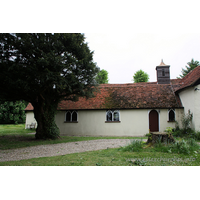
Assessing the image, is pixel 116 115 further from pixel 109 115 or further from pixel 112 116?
pixel 109 115

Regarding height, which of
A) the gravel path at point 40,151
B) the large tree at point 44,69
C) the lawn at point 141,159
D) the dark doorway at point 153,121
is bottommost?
the gravel path at point 40,151

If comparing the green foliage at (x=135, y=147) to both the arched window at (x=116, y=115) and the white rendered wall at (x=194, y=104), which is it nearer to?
the white rendered wall at (x=194, y=104)

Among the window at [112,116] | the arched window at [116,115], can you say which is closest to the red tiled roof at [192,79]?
the arched window at [116,115]

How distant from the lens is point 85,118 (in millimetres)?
18391

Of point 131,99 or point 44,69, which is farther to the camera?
point 131,99

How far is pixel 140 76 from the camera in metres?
42.7

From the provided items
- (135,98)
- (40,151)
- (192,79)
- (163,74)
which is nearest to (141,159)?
(40,151)

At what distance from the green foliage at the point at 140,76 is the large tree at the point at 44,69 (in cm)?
3009

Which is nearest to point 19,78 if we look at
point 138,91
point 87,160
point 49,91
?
point 49,91

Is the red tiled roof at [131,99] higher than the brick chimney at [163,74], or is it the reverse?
the brick chimney at [163,74]

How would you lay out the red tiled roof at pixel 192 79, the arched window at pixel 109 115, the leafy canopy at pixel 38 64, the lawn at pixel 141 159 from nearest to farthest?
1. the lawn at pixel 141 159
2. the leafy canopy at pixel 38 64
3. the red tiled roof at pixel 192 79
4. the arched window at pixel 109 115

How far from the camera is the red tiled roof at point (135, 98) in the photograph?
17422 millimetres

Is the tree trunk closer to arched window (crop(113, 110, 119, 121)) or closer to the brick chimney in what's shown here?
arched window (crop(113, 110, 119, 121))

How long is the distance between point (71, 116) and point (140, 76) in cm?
2904
